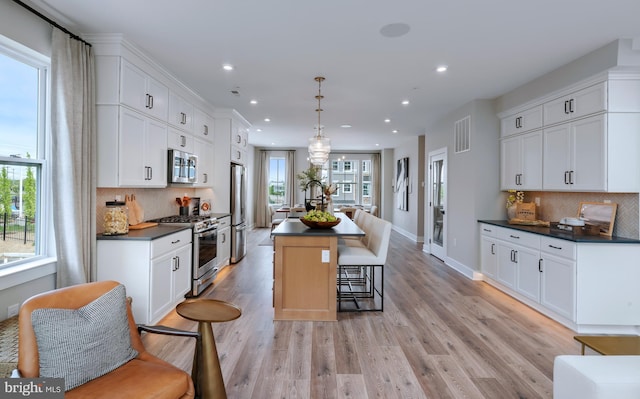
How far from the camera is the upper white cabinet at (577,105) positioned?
322 centimetres

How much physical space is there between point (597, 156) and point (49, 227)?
5.33m

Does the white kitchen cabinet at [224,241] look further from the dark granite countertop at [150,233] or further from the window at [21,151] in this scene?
the window at [21,151]

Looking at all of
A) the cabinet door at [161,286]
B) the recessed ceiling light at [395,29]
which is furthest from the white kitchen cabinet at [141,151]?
the recessed ceiling light at [395,29]

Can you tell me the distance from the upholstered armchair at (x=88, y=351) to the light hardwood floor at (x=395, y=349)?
2.63 feet

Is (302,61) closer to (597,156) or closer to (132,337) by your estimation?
(132,337)

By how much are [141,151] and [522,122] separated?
193 inches

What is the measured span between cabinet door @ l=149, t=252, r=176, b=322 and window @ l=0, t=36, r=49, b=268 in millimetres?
905

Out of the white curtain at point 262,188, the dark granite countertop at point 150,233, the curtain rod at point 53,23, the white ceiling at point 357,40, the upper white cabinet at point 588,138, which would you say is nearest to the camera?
the curtain rod at point 53,23

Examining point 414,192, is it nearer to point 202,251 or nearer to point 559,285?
point 559,285

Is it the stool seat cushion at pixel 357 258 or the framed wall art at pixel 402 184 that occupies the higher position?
the framed wall art at pixel 402 184

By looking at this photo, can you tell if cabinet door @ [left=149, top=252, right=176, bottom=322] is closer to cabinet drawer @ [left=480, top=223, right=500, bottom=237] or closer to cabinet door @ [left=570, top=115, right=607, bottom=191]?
cabinet drawer @ [left=480, top=223, right=500, bottom=237]

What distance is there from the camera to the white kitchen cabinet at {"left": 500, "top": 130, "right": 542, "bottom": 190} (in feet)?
13.4

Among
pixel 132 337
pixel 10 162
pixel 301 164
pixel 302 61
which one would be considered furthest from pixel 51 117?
pixel 301 164

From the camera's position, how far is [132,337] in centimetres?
173
